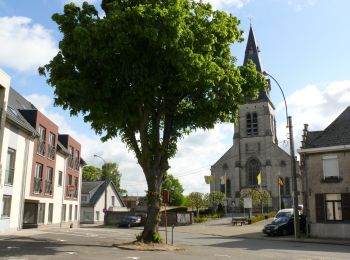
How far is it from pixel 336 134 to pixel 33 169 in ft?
72.3

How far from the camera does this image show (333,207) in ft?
88.5

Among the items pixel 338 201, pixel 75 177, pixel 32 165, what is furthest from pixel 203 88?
pixel 75 177

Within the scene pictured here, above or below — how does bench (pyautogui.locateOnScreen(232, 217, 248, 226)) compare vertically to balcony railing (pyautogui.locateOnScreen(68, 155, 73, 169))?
below

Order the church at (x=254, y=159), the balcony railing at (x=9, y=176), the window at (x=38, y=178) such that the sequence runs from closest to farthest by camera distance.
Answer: the balcony railing at (x=9, y=176) < the window at (x=38, y=178) < the church at (x=254, y=159)

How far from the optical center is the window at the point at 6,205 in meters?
27.2

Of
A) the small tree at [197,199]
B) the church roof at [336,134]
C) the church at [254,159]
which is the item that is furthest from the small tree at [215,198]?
the church roof at [336,134]

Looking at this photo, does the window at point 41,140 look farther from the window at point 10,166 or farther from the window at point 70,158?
the window at point 70,158

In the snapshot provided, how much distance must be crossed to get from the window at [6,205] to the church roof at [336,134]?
20.2 m

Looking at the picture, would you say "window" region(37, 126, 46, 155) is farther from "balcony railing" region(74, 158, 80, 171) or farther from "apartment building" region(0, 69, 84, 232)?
"balcony railing" region(74, 158, 80, 171)

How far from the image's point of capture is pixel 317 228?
27.2 m

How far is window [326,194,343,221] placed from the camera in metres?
26.7

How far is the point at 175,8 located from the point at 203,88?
414 cm

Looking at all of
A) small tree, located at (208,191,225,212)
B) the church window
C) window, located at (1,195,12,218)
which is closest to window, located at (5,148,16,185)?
window, located at (1,195,12,218)

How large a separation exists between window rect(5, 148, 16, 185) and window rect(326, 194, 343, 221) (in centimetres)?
2056
